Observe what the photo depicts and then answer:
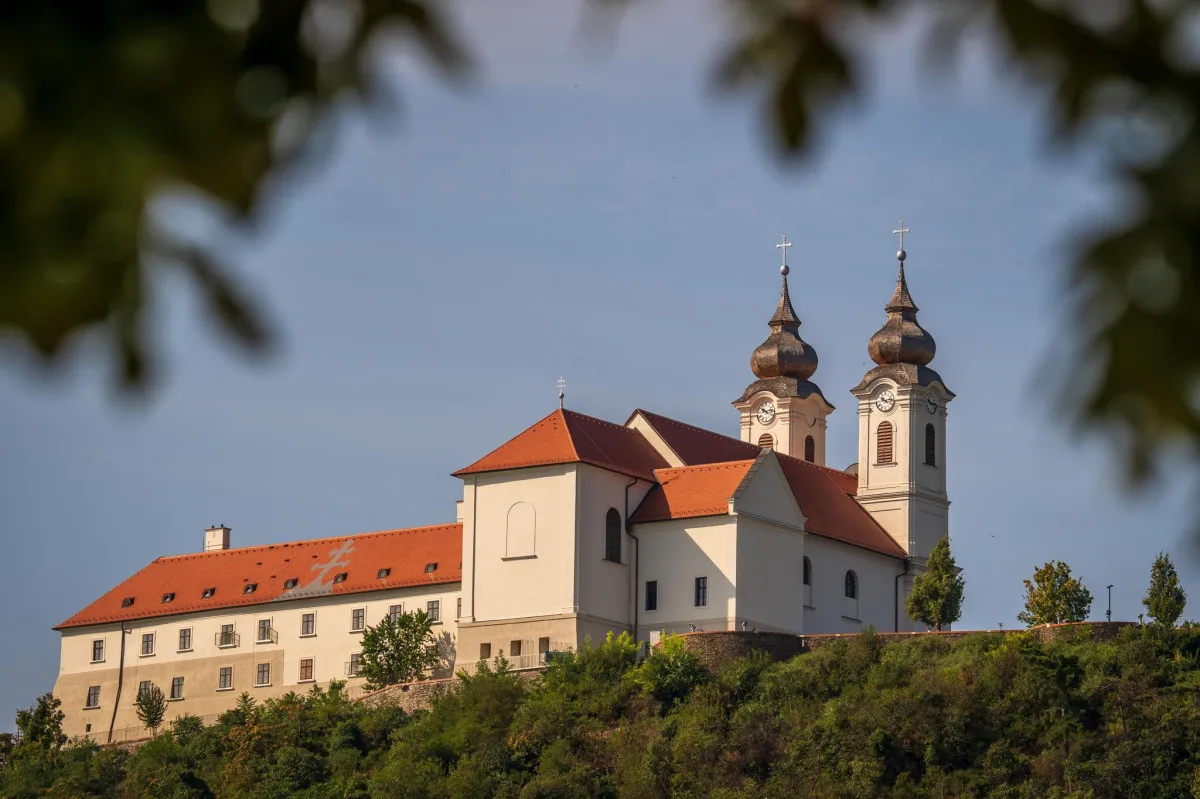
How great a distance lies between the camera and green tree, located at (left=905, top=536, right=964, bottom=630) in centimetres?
6669

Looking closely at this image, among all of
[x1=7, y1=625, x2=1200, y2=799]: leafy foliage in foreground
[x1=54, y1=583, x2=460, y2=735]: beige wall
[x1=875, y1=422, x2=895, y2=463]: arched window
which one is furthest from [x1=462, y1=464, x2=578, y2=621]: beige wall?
[x1=875, y1=422, x2=895, y2=463]: arched window

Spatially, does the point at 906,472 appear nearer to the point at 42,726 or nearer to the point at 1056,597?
the point at 1056,597

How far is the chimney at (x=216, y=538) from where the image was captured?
270ft

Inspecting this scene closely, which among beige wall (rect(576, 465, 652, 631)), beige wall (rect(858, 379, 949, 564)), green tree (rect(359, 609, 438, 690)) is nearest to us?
beige wall (rect(576, 465, 652, 631))

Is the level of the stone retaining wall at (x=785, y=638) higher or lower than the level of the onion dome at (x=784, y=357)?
lower

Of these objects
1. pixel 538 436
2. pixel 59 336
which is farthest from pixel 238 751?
pixel 59 336

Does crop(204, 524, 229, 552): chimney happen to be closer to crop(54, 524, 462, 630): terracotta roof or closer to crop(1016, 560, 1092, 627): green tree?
crop(54, 524, 462, 630): terracotta roof

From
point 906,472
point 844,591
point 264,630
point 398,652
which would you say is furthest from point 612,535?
point 906,472

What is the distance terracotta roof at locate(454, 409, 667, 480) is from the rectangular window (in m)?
12.5

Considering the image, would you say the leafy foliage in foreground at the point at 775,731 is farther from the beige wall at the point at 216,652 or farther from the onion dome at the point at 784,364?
the onion dome at the point at 784,364

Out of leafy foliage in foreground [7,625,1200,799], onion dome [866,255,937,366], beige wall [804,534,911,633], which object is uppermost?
onion dome [866,255,937,366]

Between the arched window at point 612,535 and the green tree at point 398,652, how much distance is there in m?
6.83

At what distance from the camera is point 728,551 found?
62188mm

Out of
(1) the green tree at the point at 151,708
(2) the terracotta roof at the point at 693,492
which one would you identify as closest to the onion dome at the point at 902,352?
(2) the terracotta roof at the point at 693,492
